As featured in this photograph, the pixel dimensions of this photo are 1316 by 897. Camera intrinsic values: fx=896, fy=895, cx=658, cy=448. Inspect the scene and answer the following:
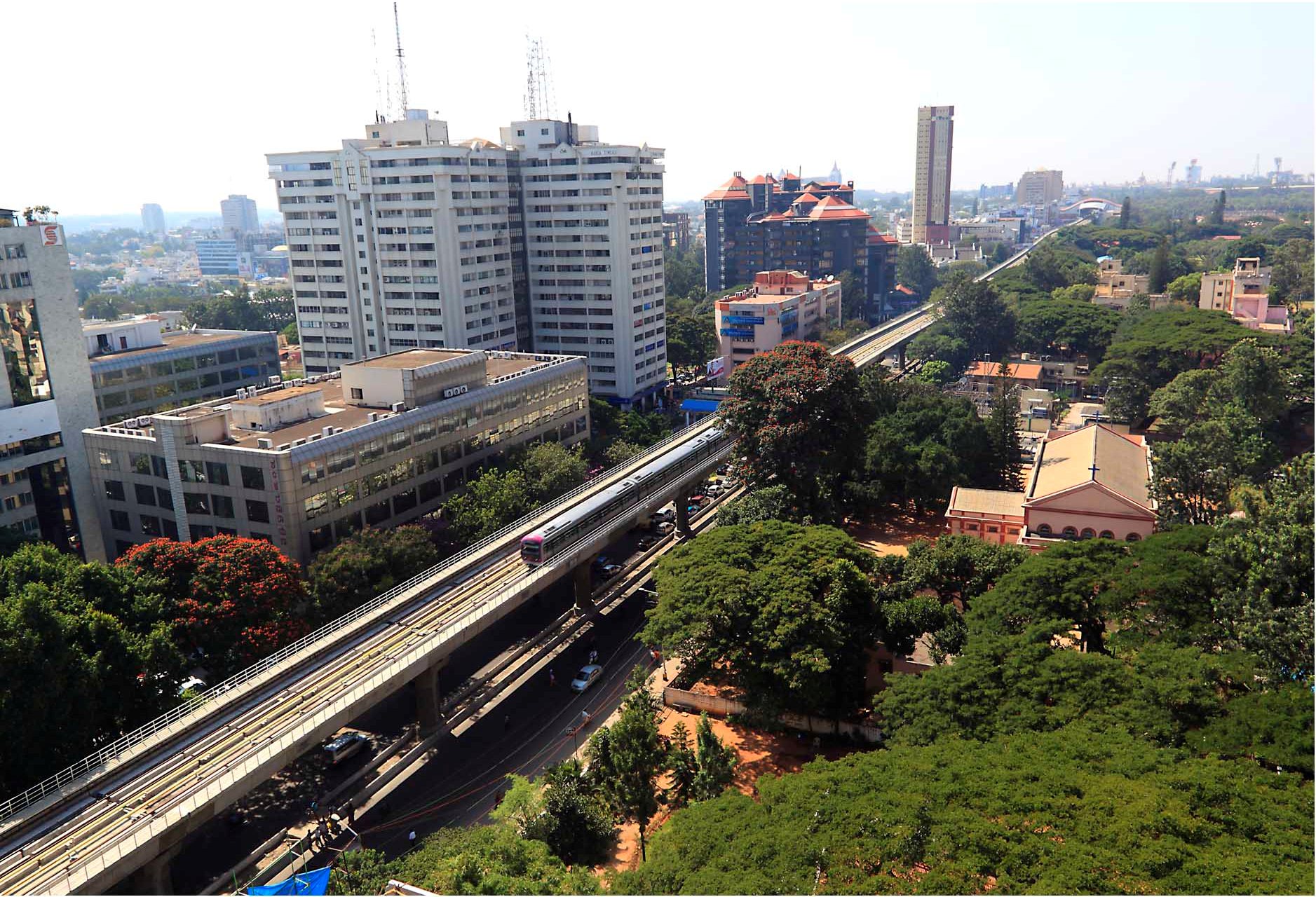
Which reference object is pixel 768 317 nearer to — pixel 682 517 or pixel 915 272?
pixel 682 517

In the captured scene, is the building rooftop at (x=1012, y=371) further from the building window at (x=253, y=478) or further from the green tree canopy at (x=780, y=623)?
the building window at (x=253, y=478)

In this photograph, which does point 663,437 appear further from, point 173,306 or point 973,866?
point 173,306

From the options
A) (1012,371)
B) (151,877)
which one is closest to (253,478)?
(151,877)

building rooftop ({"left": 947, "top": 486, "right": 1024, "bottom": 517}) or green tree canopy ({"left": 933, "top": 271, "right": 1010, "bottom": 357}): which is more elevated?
green tree canopy ({"left": 933, "top": 271, "right": 1010, "bottom": 357})

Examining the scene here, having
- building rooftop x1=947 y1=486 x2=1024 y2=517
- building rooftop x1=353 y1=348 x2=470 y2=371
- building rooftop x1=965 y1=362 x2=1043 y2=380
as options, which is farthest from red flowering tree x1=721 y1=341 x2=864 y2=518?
building rooftop x1=965 y1=362 x2=1043 y2=380

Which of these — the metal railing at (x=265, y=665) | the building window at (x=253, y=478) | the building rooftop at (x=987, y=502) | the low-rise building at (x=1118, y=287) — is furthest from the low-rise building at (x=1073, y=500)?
the low-rise building at (x=1118, y=287)

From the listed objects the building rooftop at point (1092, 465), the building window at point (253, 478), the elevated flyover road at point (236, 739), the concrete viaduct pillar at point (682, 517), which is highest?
the building window at point (253, 478)

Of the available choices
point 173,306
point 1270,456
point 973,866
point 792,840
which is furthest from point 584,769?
point 173,306

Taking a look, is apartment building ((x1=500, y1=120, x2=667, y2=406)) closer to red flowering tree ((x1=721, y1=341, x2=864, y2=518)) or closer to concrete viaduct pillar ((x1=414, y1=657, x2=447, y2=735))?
red flowering tree ((x1=721, y1=341, x2=864, y2=518))
